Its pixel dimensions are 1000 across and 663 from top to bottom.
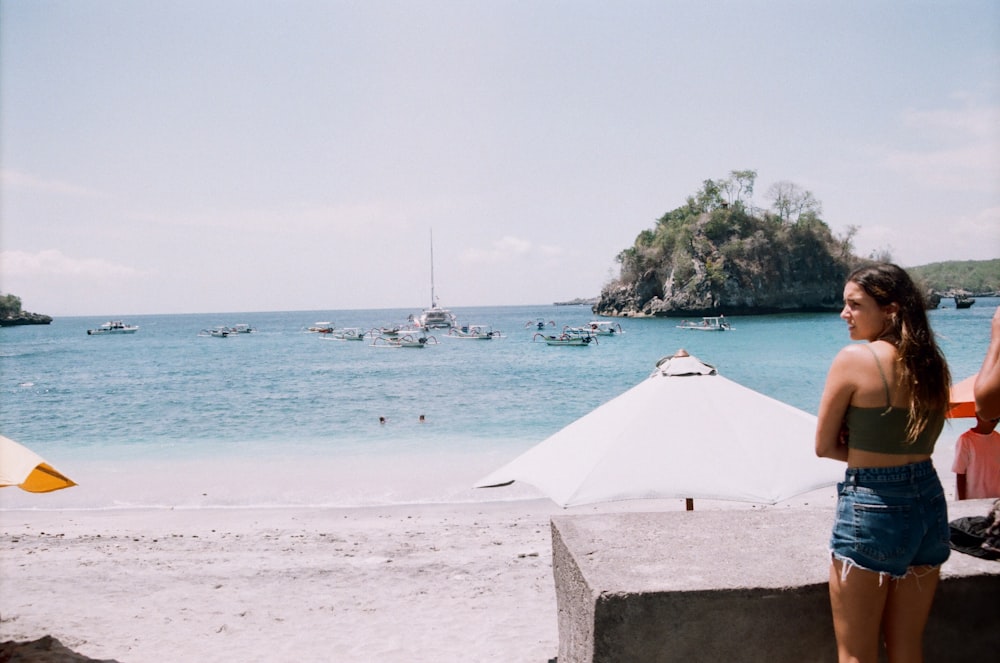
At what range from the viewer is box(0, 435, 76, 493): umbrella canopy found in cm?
420

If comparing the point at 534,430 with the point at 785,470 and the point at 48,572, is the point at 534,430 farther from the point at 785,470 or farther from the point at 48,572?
the point at 785,470

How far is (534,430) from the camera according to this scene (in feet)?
72.6

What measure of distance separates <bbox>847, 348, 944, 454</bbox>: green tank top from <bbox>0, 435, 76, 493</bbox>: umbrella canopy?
420cm

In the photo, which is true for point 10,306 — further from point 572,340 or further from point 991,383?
point 991,383

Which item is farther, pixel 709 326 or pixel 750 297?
pixel 750 297

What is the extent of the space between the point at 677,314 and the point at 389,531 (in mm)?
92752

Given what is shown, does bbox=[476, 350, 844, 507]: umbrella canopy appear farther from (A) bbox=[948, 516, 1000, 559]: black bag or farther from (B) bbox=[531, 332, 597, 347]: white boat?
(B) bbox=[531, 332, 597, 347]: white boat

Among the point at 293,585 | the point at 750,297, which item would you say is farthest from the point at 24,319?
the point at 293,585

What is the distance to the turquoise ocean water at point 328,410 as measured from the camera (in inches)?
Answer: 574

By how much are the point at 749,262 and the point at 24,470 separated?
3912 inches

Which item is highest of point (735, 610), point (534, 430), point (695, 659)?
point (735, 610)

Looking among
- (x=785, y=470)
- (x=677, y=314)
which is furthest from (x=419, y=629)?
(x=677, y=314)

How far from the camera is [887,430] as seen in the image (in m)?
2.17

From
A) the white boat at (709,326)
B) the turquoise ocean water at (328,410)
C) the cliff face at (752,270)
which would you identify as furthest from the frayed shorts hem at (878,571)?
the cliff face at (752,270)
